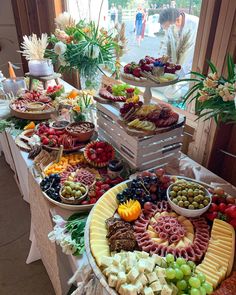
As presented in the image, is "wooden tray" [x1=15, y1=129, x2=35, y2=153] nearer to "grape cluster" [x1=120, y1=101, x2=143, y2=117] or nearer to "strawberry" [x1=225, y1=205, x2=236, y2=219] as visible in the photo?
"grape cluster" [x1=120, y1=101, x2=143, y2=117]

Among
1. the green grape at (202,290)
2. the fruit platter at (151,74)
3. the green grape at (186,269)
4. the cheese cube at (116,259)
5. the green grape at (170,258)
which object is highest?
the fruit platter at (151,74)

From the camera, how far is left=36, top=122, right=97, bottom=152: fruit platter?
144cm

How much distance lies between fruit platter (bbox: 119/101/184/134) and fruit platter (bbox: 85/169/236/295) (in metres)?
0.21

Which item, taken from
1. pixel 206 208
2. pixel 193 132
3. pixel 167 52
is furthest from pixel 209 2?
pixel 206 208

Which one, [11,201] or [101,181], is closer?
[101,181]

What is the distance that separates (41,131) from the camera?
1583 millimetres

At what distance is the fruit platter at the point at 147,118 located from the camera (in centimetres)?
115

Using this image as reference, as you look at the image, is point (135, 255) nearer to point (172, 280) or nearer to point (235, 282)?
point (172, 280)

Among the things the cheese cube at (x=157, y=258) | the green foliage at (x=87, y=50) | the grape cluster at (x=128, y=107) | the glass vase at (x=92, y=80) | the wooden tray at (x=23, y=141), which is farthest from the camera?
the glass vase at (x=92, y=80)

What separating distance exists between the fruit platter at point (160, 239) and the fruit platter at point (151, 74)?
0.38 metres

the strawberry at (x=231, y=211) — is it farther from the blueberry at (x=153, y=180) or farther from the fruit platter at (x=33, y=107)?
the fruit platter at (x=33, y=107)

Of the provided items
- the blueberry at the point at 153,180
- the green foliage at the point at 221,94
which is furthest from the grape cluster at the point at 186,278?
the green foliage at the point at 221,94

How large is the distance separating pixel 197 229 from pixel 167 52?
1.07 m

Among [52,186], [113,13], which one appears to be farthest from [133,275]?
[113,13]
